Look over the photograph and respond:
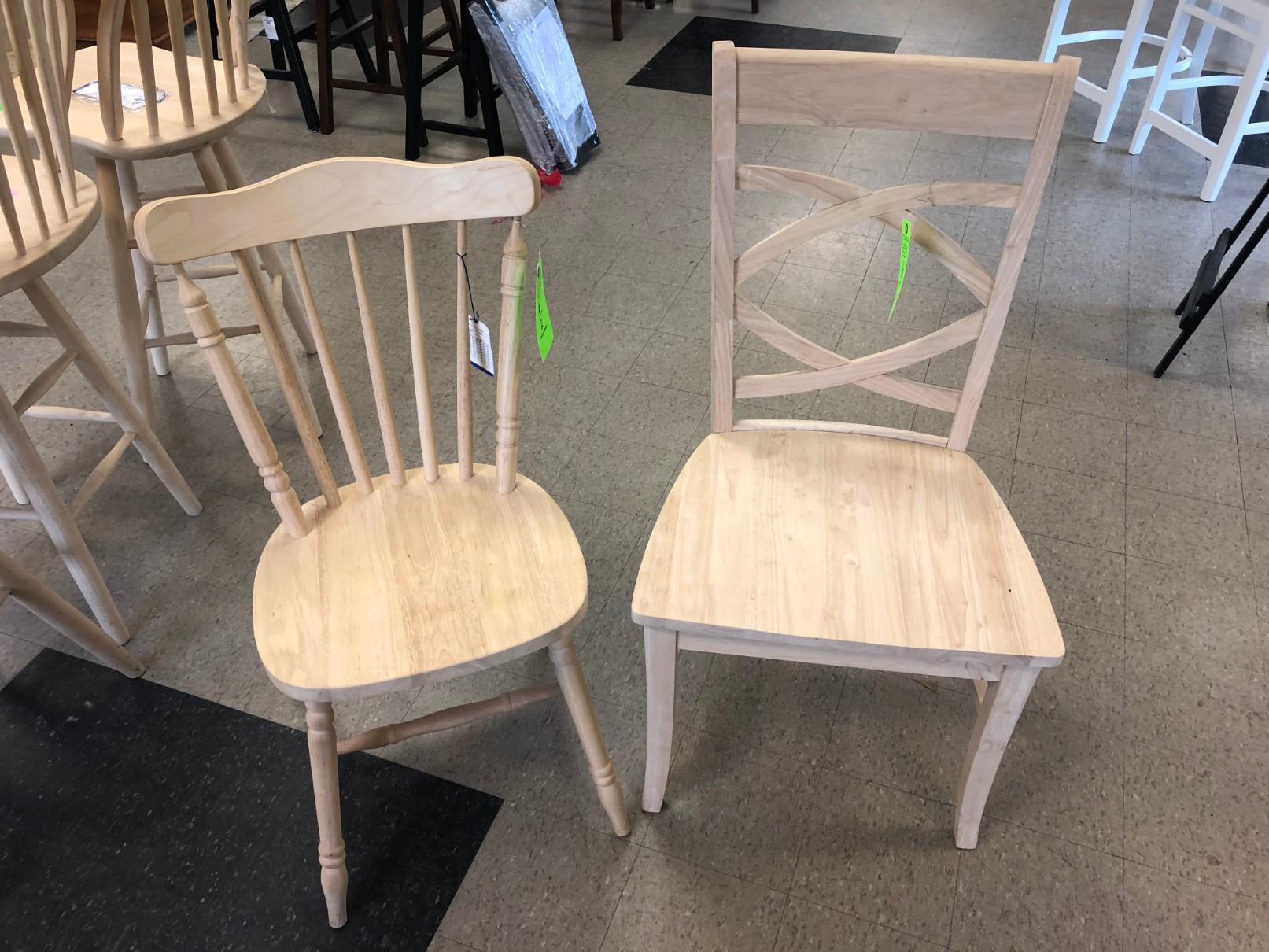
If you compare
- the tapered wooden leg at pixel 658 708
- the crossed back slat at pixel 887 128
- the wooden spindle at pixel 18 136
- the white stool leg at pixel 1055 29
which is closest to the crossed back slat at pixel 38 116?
the wooden spindle at pixel 18 136

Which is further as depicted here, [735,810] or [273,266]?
[273,266]

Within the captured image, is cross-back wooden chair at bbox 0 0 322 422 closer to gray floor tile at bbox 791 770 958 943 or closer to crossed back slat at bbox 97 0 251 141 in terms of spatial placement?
crossed back slat at bbox 97 0 251 141

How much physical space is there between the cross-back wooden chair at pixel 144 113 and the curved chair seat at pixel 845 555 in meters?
0.78

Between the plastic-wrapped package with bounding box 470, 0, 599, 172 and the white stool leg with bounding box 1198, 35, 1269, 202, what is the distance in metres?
1.94

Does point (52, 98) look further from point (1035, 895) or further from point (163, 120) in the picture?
point (1035, 895)

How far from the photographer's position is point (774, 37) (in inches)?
146

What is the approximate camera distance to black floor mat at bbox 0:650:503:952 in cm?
121

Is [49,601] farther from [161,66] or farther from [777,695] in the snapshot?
[777,695]

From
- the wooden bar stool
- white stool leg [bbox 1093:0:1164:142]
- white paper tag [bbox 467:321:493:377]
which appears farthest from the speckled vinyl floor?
white paper tag [bbox 467:321:493:377]

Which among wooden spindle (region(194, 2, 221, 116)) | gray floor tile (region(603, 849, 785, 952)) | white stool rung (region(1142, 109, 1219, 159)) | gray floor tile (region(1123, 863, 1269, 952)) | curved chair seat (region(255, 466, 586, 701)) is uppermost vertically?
wooden spindle (region(194, 2, 221, 116))

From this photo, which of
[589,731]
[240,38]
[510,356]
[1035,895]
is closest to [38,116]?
[240,38]

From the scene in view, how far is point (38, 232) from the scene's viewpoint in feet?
4.06

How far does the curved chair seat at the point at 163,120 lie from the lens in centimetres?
137

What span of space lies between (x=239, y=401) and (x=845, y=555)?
2.52ft
